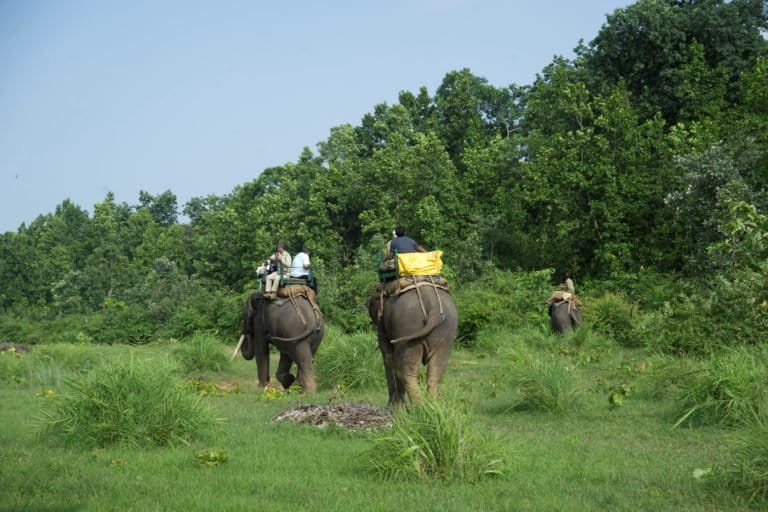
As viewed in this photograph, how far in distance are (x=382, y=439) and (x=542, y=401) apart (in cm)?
432

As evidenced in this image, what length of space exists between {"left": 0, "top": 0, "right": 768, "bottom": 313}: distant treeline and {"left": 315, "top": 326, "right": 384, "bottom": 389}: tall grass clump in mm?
6564

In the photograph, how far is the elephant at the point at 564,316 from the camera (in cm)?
2266

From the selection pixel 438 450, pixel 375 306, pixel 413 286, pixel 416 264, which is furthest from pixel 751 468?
pixel 375 306

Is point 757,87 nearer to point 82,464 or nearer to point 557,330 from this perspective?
point 557,330

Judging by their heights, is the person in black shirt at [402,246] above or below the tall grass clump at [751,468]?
above

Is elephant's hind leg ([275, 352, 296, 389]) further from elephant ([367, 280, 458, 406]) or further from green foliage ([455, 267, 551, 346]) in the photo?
green foliage ([455, 267, 551, 346])

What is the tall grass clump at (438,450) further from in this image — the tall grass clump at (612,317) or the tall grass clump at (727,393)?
the tall grass clump at (612,317)

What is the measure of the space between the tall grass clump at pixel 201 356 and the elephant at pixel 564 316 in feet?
26.1

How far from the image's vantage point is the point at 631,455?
28.4 feet

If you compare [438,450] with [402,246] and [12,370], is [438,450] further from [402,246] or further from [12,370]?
[12,370]

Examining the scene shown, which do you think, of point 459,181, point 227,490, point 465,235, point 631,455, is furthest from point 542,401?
point 459,181

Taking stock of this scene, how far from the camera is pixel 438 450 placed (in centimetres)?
764

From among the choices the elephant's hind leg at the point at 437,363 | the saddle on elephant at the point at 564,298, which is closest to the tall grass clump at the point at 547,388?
the elephant's hind leg at the point at 437,363

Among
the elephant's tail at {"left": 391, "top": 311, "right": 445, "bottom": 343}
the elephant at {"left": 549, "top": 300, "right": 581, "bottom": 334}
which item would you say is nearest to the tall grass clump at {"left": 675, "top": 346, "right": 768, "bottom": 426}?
the elephant's tail at {"left": 391, "top": 311, "right": 445, "bottom": 343}
